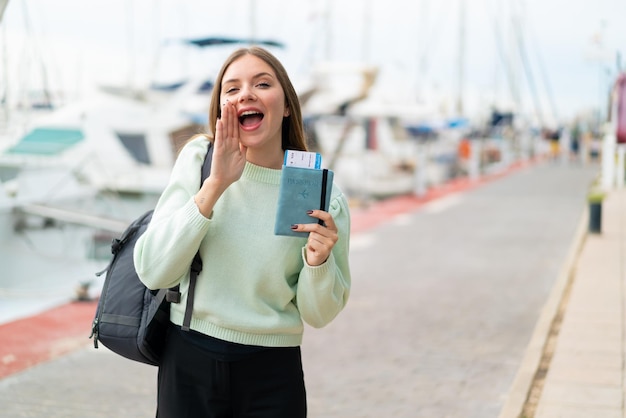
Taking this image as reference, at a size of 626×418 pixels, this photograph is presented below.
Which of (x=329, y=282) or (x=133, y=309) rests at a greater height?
(x=329, y=282)

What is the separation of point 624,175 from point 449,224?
12325mm

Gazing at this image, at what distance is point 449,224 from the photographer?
16.4 meters

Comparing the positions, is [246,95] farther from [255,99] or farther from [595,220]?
[595,220]

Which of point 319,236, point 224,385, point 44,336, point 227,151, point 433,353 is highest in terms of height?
point 227,151

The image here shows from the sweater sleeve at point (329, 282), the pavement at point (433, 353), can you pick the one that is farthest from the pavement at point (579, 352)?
the sweater sleeve at point (329, 282)

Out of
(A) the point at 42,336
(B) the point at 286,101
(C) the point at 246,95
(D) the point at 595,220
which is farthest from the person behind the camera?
(D) the point at 595,220

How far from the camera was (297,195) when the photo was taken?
2256 mm

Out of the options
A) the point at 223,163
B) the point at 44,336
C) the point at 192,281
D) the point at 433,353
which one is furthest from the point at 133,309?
the point at 44,336

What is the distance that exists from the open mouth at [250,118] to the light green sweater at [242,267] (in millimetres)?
127

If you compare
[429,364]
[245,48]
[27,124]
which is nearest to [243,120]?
[245,48]

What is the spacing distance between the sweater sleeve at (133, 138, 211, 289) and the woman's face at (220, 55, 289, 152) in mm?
184

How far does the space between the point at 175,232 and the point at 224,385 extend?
0.48 metres

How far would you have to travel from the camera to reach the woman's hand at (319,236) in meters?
2.27

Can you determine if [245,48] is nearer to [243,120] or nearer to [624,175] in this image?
[243,120]
